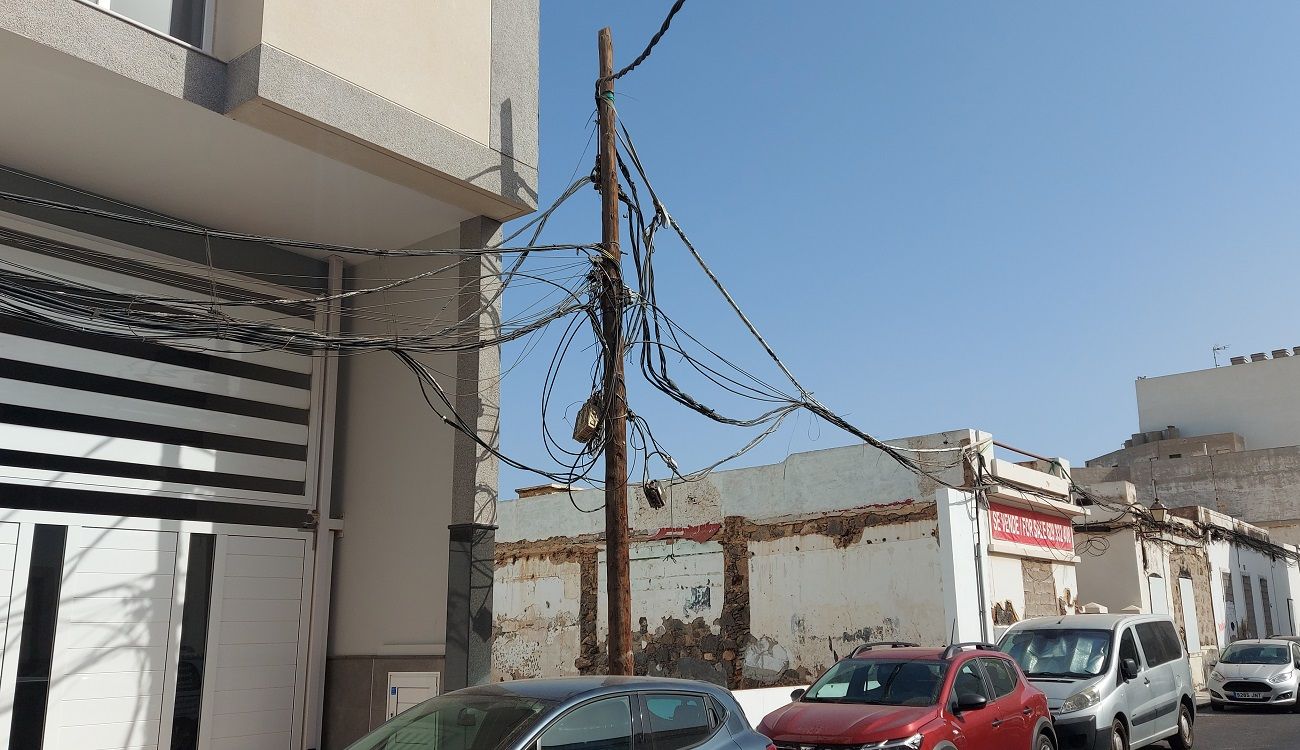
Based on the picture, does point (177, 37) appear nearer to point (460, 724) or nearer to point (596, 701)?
point (460, 724)

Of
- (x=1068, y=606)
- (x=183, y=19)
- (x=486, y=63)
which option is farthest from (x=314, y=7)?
(x=1068, y=606)

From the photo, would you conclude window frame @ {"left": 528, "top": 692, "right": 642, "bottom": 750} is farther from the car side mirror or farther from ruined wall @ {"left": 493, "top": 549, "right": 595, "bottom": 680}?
ruined wall @ {"left": 493, "top": 549, "right": 595, "bottom": 680}

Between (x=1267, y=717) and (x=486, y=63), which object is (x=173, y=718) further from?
(x=1267, y=717)

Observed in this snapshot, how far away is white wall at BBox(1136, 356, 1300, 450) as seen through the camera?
5431cm

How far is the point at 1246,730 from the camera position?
57.8ft

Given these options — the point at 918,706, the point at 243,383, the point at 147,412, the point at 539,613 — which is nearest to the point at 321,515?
the point at 243,383

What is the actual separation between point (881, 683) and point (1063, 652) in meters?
4.37

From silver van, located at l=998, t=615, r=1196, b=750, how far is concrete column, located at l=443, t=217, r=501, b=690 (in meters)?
7.15

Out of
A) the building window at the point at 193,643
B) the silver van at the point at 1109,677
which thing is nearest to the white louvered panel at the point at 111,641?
the building window at the point at 193,643

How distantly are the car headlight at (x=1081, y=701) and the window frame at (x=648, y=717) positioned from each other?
285 inches

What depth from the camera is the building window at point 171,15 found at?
8.65 metres

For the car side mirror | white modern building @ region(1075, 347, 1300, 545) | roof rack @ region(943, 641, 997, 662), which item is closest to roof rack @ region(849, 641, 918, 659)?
roof rack @ region(943, 641, 997, 662)

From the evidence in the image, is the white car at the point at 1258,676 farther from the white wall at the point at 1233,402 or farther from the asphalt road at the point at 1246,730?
the white wall at the point at 1233,402

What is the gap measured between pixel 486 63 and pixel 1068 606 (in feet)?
61.3
